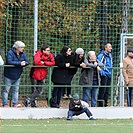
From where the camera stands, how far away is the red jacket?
19578 mm

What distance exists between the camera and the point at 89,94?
65.8ft

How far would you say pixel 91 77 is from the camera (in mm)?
19953

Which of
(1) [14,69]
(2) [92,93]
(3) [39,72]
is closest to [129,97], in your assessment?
(2) [92,93]

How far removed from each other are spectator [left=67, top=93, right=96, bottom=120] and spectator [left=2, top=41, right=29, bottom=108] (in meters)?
1.53

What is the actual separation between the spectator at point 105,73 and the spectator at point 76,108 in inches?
58.7

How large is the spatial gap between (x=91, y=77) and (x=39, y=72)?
1.42m

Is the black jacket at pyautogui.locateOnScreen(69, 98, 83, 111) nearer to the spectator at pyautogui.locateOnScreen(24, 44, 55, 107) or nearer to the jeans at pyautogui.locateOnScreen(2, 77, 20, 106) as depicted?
the spectator at pyautogui.locateOnScreen(24, 44, 55, 107)

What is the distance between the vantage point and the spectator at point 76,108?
18906 millimetres

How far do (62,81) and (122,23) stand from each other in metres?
5.45

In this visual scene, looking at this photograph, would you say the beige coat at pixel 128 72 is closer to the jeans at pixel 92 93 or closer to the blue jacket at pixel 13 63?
the jeans at pixel 92 93

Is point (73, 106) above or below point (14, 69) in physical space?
below

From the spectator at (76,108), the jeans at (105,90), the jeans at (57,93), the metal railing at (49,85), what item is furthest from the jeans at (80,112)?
the jeans at (105,90)

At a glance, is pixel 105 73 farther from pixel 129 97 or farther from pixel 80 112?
pixel 80 112

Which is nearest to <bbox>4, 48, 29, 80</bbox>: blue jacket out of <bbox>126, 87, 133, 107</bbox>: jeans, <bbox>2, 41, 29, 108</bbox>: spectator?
<bbox>2, 41, 29, 108</bbox>: spectator
